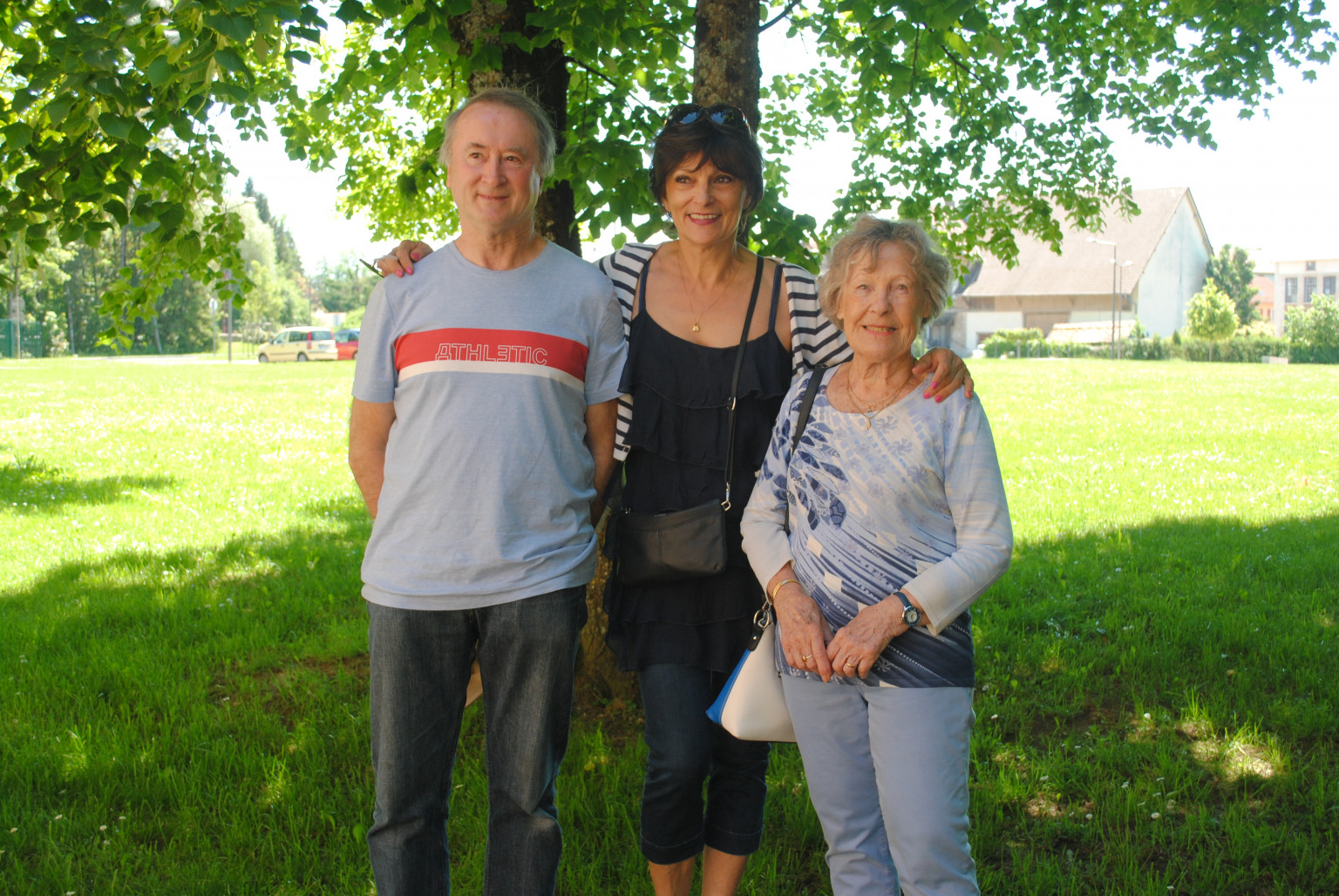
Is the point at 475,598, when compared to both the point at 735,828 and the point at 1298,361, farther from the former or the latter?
the point at 1298,361

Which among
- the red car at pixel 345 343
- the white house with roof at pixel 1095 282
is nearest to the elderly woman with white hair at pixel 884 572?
the red car at pixel 345 343

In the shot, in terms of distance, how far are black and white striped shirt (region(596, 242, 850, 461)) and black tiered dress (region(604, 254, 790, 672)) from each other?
0.12 ft

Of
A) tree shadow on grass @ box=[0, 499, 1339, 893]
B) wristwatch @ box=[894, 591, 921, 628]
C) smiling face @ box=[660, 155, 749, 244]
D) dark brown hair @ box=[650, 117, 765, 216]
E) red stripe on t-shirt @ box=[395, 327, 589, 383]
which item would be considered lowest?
tree shadow on grass @ box=[0, 499, 1339, 893]

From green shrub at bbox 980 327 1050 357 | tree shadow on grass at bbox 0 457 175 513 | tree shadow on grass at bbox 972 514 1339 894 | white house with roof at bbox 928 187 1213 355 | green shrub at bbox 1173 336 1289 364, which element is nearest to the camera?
tree shadow on grass at bbox 972 514 1339 894

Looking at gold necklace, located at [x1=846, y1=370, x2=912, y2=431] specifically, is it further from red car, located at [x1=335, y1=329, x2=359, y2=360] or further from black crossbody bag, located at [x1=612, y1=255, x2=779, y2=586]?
red car, located at [x1=335, y1=329, x2=359, y2=360]

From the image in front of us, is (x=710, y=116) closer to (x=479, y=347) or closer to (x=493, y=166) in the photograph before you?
(x=493, y=166)

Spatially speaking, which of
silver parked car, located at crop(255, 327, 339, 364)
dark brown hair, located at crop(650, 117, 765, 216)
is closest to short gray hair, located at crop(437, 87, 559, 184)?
dark brown hair, located at crop(650, 117, 765, 216)

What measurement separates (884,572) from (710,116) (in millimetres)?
1347

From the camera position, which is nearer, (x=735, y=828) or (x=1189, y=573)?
(x=735, y=828)

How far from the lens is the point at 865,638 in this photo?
7.61 feet

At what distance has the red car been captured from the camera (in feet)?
179

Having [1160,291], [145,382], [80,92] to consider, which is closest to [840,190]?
[80,92]

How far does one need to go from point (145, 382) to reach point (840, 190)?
2654 centimetres

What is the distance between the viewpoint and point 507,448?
8.00 ft
